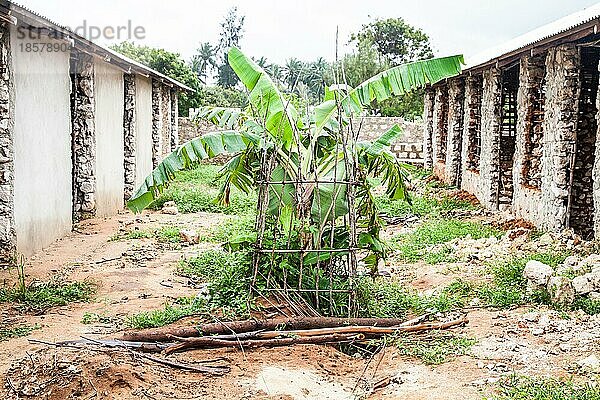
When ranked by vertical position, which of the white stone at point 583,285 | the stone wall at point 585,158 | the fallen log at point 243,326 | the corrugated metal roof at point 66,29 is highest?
the corrugated metal roof at point 66,29

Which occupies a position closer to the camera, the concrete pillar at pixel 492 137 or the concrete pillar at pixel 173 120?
the concrete pillar at pixel 492 137

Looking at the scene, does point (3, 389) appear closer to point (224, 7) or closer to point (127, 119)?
point (127, 119)

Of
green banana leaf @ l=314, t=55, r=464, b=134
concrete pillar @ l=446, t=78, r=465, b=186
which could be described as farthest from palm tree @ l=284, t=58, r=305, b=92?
concrete pillar @ l=446, t=78, r=465, b=186

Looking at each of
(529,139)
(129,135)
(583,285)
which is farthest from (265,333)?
(129,135)

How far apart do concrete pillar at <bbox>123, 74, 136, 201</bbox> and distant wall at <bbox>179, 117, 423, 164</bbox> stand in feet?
23.2

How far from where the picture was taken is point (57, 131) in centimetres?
1144

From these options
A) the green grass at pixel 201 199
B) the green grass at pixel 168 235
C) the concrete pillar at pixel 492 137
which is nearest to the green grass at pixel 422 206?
the concrete pillar at pixel 492 137

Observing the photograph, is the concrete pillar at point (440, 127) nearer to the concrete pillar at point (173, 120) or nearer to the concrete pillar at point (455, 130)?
the concrete pillar at point (455, 130)

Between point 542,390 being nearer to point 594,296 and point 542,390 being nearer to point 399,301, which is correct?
point 594,296

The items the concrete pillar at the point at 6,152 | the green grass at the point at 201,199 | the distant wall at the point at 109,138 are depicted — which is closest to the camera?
the concrete pillar at the point at 6,152

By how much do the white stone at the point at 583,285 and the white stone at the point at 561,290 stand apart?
0.05 m

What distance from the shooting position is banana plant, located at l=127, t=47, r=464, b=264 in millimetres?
7070

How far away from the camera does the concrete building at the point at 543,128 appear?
1032 centimetres

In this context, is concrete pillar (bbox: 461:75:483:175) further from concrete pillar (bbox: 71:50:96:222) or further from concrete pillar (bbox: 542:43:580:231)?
concrete pillar (bbox: 71:50:96:222)
